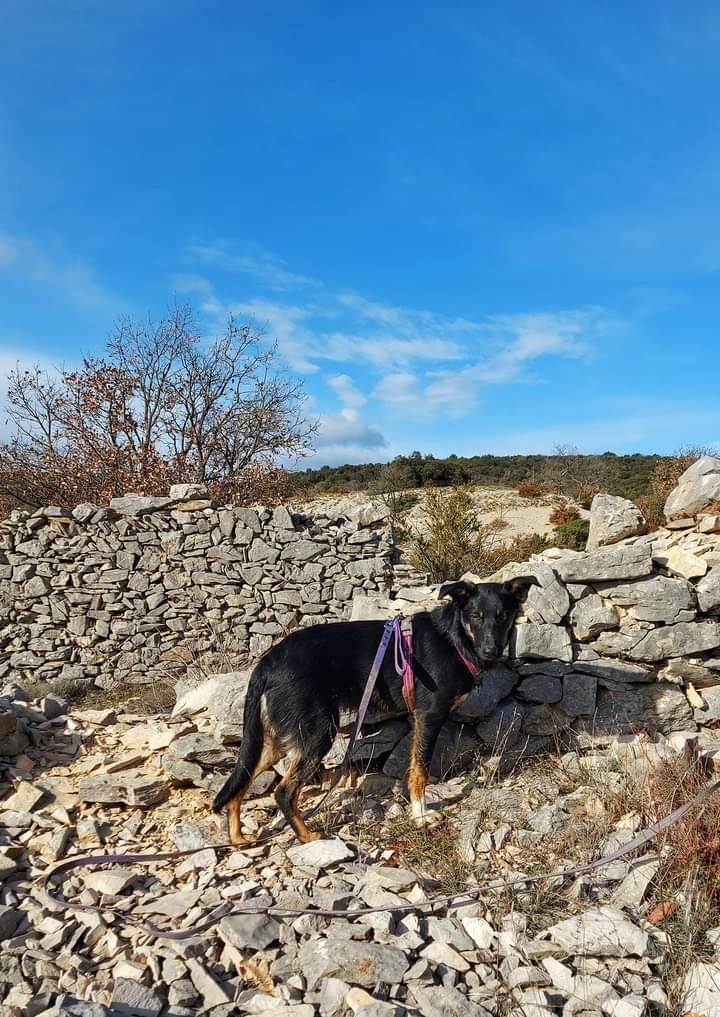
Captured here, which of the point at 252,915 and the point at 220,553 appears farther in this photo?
the point at 220,553

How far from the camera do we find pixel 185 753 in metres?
4.91

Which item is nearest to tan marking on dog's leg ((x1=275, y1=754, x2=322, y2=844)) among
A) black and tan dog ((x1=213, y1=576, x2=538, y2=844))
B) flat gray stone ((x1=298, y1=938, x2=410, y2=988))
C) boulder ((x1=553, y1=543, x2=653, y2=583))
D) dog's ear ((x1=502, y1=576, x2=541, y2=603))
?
black and tan dog ((x1=213, y1=576, x2=538, y2=844))

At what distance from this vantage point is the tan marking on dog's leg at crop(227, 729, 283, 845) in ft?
13.9

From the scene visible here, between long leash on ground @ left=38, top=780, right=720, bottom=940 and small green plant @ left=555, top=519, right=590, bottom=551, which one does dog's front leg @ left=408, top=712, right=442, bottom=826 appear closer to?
long leash on ground @ left=38, top=780, right=720, bottom=940

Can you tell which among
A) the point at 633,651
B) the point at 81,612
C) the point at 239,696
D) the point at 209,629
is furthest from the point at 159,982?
the point at 81,612

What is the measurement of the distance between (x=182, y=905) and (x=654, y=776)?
3.00m

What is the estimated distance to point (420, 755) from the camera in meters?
4.50

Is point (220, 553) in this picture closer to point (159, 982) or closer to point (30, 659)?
point (30, 659)

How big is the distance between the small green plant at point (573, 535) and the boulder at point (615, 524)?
19.6ft

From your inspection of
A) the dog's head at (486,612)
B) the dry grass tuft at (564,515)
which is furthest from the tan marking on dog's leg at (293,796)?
the dry grass tuft at (564,515)

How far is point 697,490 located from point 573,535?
7.47 meters

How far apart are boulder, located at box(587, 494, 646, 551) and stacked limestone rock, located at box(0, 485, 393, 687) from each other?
3701mm

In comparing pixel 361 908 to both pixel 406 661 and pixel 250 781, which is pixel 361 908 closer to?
pixel 250 781

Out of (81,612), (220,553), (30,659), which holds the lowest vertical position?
(30,659)
